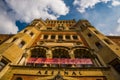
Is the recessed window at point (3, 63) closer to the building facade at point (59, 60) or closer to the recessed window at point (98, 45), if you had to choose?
the building facade at point (59, 60)

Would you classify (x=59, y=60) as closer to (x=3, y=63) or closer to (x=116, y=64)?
(x=3, y=63)

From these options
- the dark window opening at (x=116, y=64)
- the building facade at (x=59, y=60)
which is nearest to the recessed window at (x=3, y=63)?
→ the building facade at (x=59, y=60)

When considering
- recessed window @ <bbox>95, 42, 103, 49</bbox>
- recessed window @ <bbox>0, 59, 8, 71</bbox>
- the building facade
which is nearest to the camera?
the building facade

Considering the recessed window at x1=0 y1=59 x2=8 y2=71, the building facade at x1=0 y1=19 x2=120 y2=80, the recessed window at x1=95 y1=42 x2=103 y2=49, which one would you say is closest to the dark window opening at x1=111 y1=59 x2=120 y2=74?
the building facade at x1=0 y1=19 x2=120 y2=80

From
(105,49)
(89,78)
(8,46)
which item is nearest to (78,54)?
(105,49)

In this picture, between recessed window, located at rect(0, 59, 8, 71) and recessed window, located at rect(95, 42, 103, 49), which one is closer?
recessed window, located at rect(0, 59, 8, 71)

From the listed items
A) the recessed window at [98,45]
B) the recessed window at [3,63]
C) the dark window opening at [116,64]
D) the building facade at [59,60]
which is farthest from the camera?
the recessed window at [98,45]

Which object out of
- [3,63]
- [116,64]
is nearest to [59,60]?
[3,63]

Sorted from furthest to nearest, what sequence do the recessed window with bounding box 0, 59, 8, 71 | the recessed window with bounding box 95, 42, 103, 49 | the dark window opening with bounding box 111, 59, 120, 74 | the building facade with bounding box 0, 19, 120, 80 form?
the recessed window with bounding box 95, 42, 103, 49 → the dark window opening with bounding box 111, 59, 120, 74 → the recessed window with bounding box 0, 59, 8, 71 → the building facade with bounding box 0, 19, 120, 80

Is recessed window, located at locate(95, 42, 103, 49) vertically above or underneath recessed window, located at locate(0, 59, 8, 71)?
above

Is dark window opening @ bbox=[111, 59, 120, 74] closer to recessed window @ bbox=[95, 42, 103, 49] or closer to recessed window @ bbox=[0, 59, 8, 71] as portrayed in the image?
recessed window @ bbox=[95, 42, 103, 49]

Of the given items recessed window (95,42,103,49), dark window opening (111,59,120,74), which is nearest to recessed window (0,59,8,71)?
dark window opening (111,59,120,74)

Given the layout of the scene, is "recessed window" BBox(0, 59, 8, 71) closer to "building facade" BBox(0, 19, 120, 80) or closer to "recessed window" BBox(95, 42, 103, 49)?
"building facade" BBox(0, 19, 120, 80)

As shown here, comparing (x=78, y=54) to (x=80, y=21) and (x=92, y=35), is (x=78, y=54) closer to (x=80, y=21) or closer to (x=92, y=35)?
(x=92, y=35)
